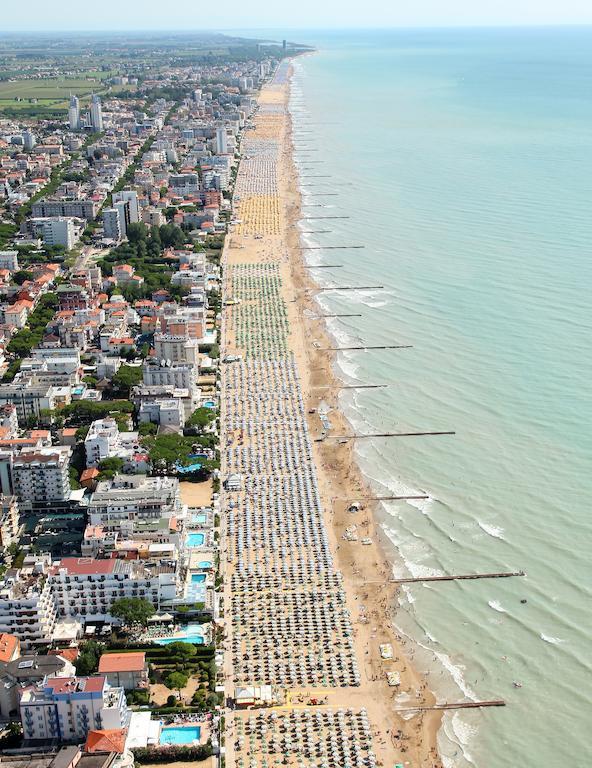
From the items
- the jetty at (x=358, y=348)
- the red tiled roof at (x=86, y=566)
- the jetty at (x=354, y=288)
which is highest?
the jetty at (x=354, y=288)

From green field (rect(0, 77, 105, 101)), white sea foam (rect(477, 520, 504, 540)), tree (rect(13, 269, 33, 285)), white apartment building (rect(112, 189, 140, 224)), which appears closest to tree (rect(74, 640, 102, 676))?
white sea foam (rect(477, 520, 504, 540))

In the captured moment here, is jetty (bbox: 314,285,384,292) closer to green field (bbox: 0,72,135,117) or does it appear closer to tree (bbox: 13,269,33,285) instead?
tree (bbox: 13,269,33,285)

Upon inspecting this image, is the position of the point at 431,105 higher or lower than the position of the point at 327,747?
higher

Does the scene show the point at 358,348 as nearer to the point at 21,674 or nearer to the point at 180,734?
the point at 180,734

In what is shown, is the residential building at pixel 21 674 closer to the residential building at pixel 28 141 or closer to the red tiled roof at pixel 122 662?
the red tiled roof at pixel 122 662

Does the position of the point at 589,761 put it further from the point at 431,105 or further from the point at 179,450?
the point at 431,105

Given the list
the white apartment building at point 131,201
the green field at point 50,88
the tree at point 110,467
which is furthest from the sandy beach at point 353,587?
the green field at point 50,88

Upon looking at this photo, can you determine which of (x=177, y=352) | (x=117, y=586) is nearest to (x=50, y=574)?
(x=117, y=586)
